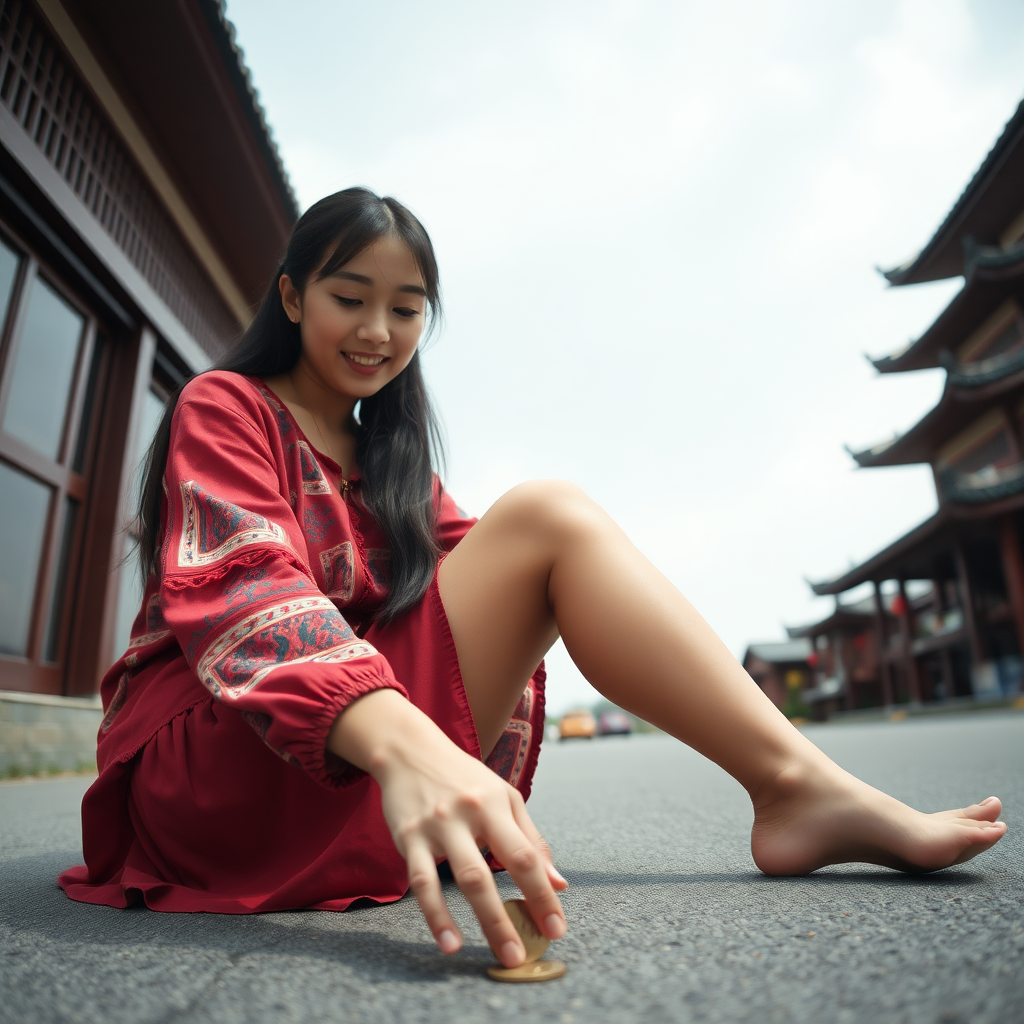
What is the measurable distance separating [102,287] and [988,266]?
12.3 m

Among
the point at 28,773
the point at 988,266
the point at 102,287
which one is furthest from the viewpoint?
the point at 988,266

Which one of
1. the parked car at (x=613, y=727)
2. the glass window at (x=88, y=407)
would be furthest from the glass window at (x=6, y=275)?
the parked car at (x=613, y=727)

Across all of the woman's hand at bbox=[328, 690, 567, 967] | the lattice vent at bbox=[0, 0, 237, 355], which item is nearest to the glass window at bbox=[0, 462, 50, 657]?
the lattice vent at bbox=[0, 0, 237, 355]

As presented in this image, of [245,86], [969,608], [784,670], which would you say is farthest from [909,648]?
[245,86]

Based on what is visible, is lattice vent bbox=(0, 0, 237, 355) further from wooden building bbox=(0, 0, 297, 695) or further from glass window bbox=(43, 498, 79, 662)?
glass window bbox=(43, 498, 79, 662)

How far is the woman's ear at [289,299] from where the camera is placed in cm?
113

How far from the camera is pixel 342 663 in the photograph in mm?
593

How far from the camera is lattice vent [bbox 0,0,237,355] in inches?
113

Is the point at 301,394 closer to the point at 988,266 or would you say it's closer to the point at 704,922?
the point at 704,922

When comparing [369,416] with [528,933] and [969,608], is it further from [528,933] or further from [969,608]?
[969,608]

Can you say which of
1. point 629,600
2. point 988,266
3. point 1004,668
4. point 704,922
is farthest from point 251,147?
point 1004,668

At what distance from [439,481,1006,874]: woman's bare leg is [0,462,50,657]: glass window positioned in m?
2.82

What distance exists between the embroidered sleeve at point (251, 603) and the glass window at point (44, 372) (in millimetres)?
2700

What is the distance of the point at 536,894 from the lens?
51cm
